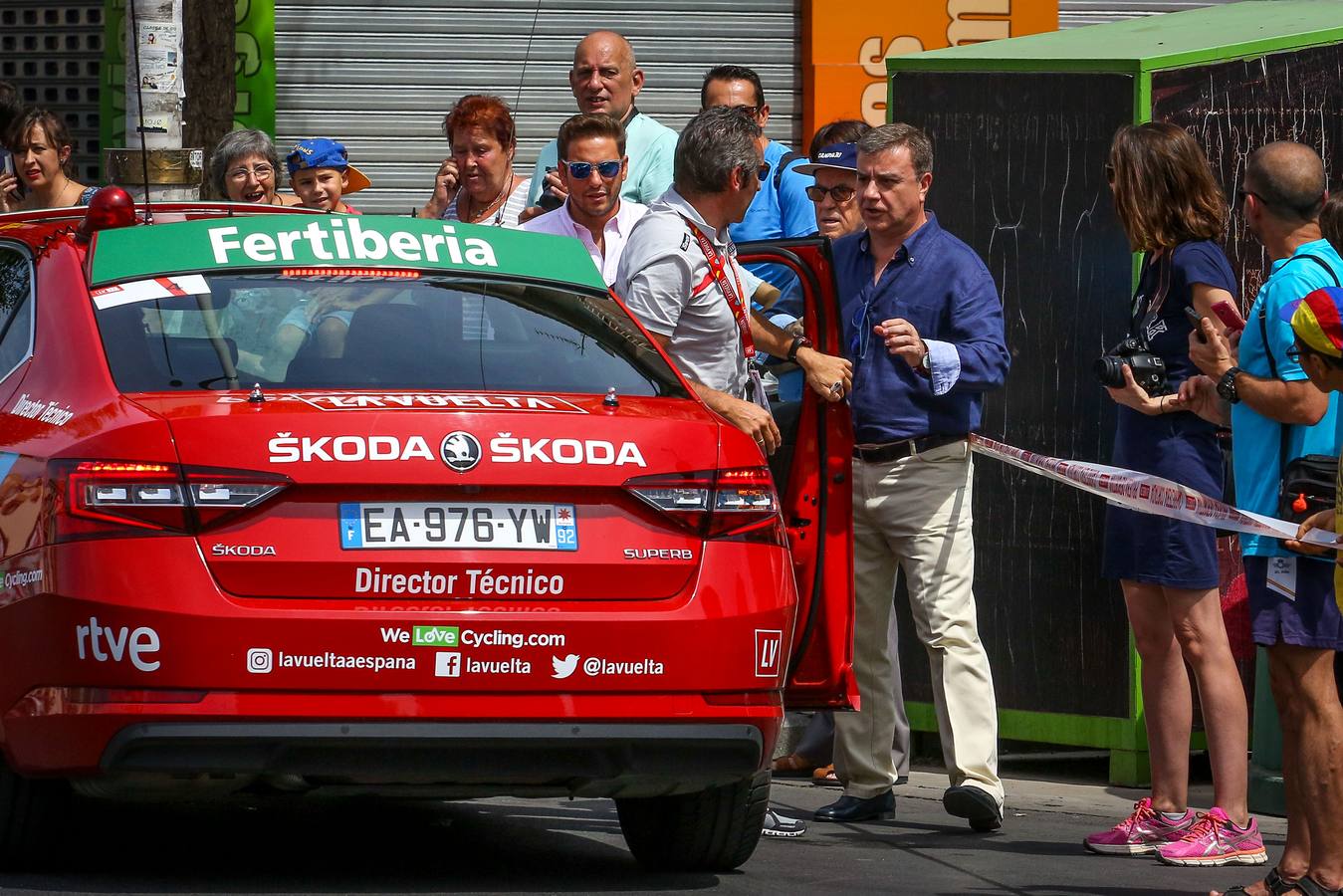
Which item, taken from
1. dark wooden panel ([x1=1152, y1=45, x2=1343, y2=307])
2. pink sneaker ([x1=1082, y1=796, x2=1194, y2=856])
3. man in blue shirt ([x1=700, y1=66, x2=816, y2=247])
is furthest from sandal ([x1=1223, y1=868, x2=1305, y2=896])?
man in blue shirt ([x1=700, y1=66, x2=816, y2=247])

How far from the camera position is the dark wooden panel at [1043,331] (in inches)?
310

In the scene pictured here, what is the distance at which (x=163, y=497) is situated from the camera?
4.88m

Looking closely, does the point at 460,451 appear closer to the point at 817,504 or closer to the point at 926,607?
the point at 817,504

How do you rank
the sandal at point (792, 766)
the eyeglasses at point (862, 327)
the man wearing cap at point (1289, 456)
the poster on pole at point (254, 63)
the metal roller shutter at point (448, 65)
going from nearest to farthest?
the man wearing cap at point (1289, 456) < the eyeglasses at point (862, 327) < the sandal at point (792, 766) < the poster on pole at point (254, 63) < the metal roller shutter at point (448, 65)

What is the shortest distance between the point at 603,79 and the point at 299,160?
1334mm

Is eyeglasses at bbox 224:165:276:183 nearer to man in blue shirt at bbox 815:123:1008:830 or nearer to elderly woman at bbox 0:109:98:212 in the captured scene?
elderly woman at bbox 0:109:98:212

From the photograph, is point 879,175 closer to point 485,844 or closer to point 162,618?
point 485,844

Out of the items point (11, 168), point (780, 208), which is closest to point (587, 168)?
point (780, 208)

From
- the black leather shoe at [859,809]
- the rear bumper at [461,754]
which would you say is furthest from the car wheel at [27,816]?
the black leather shoe at [859,809]

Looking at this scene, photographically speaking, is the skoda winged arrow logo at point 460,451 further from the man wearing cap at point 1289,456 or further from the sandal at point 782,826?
the sandal at point 782,826

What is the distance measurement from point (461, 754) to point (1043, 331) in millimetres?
3615

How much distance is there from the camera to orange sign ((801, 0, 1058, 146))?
13.3m

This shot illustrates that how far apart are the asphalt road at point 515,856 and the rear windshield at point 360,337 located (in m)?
1.17

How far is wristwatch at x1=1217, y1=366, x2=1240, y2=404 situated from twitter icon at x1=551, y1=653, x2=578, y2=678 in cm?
181
